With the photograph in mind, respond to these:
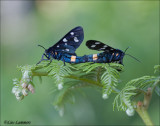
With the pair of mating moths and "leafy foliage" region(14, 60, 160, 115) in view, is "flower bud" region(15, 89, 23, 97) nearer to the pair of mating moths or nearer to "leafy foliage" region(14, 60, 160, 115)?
"leafy foliage" region(14, 60, 160, 115)

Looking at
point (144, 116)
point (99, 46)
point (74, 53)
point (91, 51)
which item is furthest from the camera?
point (91, 51)

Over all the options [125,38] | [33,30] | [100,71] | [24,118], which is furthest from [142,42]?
[33,30]

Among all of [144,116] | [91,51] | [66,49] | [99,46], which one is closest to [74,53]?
[66,49]

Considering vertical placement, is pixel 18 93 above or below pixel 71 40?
below

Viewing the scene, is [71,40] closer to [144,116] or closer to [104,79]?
[104,79]

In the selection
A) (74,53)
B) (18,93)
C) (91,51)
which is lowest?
(91,51)

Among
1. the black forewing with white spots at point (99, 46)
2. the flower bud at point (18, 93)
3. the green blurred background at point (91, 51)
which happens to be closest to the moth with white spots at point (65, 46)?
the black forewing with white spots at point (99, 46)

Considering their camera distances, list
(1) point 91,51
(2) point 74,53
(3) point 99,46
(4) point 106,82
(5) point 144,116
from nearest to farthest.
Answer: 1. (4) point 106,82
2. (5) point 144,116
3. (3) point 99,46
4. (2) point 74,53
5. (1) point 91,51
